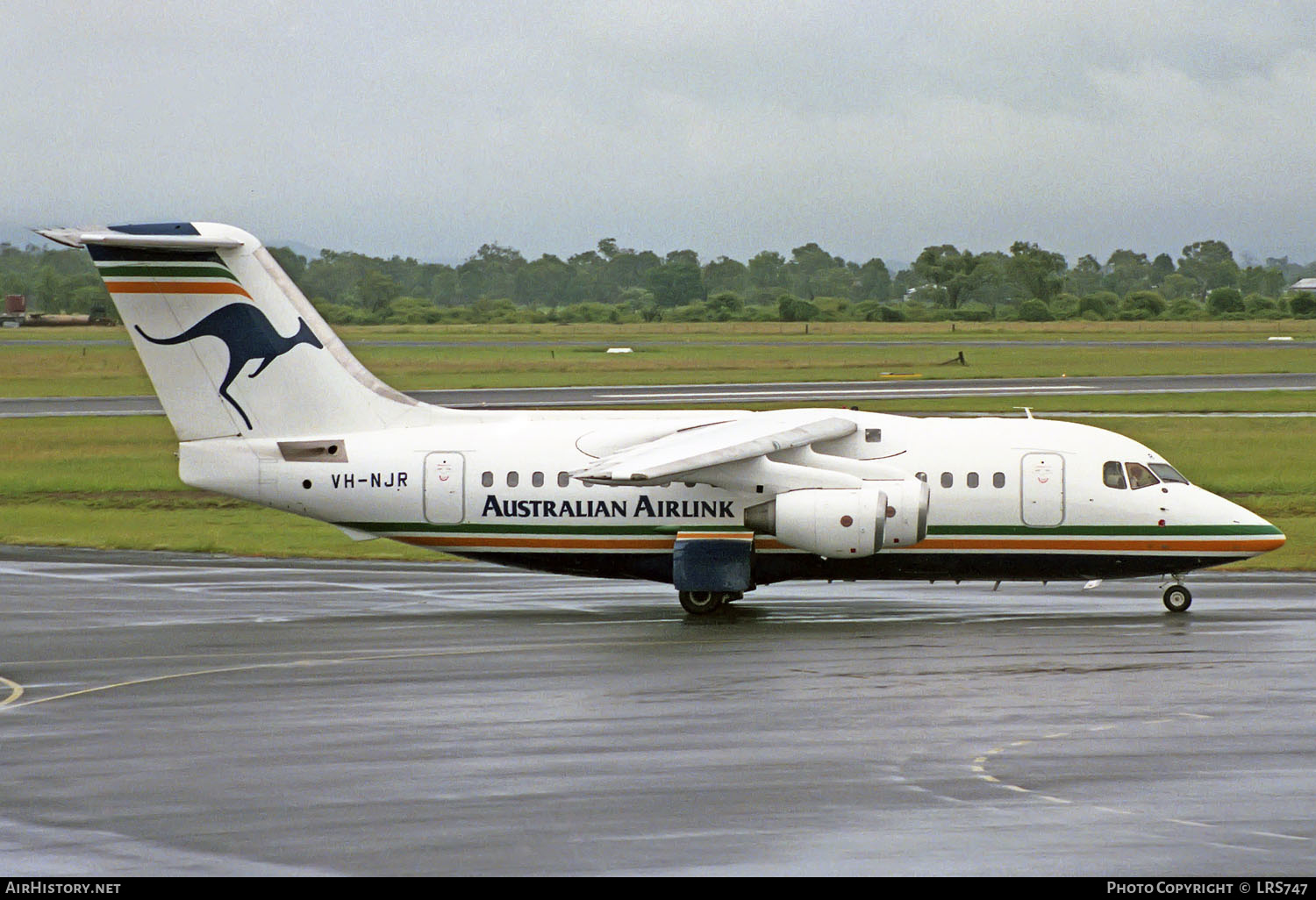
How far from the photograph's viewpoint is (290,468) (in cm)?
2670

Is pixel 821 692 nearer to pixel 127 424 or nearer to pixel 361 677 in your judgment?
pixel 361 677

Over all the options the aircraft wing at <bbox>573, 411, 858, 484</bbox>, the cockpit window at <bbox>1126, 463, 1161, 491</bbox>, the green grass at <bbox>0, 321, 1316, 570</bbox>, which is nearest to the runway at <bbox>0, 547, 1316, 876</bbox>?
the cockpit window at <bbox>1126, 463, 1161, 491</bbox>

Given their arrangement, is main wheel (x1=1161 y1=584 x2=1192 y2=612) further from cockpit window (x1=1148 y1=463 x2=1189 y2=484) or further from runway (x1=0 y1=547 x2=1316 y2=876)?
cockpit window (x1=1148 y1=463 x2=1189 y2=484)

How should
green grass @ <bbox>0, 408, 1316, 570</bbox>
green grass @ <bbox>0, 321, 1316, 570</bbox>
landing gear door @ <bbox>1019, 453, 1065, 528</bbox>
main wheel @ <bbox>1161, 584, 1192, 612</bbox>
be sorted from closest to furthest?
main wheel @ <bbox>1161, 584, 1192, 612</bbox> < landing gear door @ <bbox>1019, 453, 1065, 528</bbox> < green grass @ <bbox>0, 408, 1316, 570</bbox> < green grass @ <bbox>0, 321, 1316, 570</bbox>

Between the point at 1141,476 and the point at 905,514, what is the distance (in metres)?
4.22

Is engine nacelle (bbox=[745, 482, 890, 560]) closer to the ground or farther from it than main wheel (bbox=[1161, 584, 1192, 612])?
farther from it

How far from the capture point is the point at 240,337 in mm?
26844

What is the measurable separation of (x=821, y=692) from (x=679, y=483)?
7.50 meters

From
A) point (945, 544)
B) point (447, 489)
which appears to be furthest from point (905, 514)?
point (447, 489)

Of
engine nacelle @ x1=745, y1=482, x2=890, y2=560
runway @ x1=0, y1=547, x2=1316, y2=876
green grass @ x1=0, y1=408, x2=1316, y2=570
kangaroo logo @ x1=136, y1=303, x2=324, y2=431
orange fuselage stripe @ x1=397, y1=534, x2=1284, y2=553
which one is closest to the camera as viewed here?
runway @ x1=0, y1=547, x2=1316, y2=876

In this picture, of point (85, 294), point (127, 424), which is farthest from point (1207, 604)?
point (85, 294)

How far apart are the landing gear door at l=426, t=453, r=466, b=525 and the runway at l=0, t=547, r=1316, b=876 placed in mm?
1677

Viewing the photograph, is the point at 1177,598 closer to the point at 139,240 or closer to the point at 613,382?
the point at 139,240

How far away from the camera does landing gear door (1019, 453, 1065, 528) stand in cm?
2583
